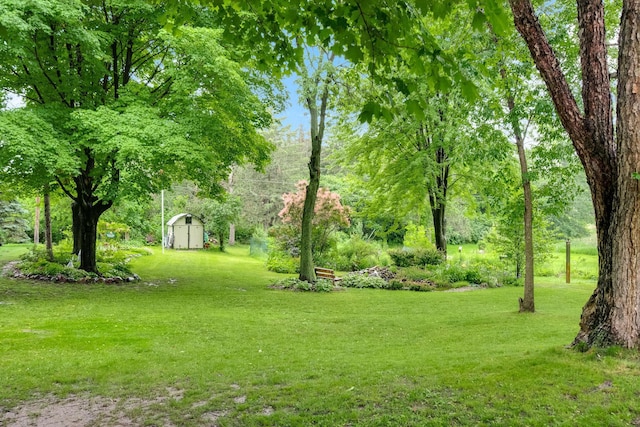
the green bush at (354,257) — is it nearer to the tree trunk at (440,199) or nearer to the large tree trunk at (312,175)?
the tree trunk at (440,199)

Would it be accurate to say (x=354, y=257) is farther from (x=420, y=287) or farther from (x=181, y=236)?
(x=181, y=236)

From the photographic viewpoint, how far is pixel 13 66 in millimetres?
13055

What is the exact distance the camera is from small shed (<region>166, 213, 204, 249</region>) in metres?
33.3

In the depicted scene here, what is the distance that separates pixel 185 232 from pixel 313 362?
29678mm

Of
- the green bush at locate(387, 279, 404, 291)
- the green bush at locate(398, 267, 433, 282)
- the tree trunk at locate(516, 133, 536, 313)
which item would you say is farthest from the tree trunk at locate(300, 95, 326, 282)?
the tree trunk at locate(516, 133, 536, 313)

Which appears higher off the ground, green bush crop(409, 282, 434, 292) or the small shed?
the small shed

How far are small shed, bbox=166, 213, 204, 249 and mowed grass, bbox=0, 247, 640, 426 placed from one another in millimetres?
22006

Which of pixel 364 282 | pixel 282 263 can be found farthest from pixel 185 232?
pixel 364 282

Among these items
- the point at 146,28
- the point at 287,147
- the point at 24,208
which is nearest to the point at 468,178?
the point at 146,28

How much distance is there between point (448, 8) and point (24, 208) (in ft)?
116

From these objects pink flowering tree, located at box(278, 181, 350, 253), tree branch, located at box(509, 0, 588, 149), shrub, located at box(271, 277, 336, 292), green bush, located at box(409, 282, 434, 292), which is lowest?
green bush, located at box(409, 282, 434, 292)

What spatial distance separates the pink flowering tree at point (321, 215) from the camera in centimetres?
2127

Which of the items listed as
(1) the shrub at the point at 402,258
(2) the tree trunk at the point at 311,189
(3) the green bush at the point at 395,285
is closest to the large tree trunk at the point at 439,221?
(1) the shrub at the point at 402,258

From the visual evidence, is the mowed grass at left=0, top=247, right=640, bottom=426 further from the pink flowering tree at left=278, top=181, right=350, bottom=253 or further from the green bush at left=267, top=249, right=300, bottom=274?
the pink flowering tree at left=278, top=181, right=350, bottom=253
